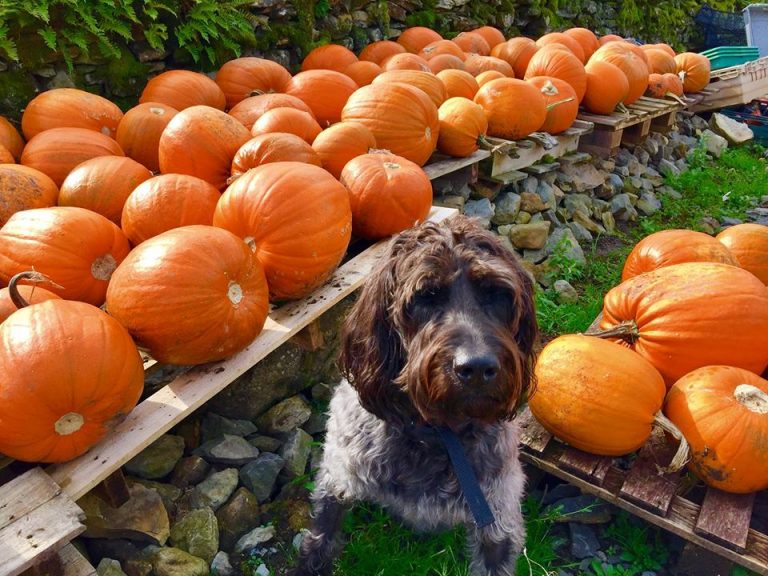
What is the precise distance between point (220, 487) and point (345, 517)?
713 millimetres

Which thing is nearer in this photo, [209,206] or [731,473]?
[731,473]

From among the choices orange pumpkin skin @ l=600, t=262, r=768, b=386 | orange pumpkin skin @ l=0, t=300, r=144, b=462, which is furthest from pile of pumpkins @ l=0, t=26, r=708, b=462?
orange pumpkin skin @ l=600, t=262, r=768, b=386

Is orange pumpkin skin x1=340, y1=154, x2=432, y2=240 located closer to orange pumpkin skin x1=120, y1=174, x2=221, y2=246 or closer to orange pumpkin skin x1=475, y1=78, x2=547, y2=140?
orange pumpkin skin x1=120, y1=174, x2=221, y2=246

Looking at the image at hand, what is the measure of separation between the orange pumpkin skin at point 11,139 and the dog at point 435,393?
3.06 metres

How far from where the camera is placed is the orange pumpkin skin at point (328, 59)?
6203mm

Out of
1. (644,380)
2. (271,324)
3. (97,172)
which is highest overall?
(97,172)

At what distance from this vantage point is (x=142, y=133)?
425 cm

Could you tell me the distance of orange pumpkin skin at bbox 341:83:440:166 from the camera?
4.66 metres

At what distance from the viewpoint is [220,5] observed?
5629mm

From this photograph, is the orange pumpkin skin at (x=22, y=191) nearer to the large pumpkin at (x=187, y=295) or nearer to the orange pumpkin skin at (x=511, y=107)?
the large pumpkin at (x=187, y=295)

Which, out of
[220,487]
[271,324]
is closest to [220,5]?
[271,324]

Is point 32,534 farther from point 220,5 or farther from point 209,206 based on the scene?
point 220,5

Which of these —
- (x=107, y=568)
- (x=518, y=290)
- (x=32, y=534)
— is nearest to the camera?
(x=32, y=534)

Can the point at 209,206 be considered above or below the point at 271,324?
above
